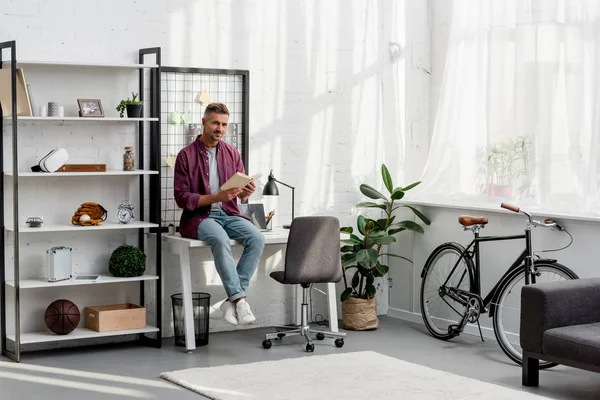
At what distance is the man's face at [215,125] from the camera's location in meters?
6.18

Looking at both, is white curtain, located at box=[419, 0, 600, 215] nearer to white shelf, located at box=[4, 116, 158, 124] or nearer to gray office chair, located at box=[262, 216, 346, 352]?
gray office chair, located at box=[262, 216, 346, 352]

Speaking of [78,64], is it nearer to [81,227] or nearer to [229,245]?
[81,227]

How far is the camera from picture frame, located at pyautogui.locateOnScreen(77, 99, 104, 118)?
5.99m

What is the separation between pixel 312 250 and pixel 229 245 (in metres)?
0.53

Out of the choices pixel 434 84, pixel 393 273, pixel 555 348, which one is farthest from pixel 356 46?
pixel 555 348

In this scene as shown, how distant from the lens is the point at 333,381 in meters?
5.21

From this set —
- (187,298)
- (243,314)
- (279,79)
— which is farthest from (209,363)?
(279,79)

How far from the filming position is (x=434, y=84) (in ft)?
24.6

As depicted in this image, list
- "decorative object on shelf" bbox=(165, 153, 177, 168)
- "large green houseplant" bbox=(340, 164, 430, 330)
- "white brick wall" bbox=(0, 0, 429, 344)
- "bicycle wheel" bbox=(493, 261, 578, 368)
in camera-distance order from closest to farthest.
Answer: "bicycle wheel" bbox=(493, 261, 578, 368) < "white brick wall" bbox=(0, 0, 429, 344) < "decorative object on shelf" bbox=(165, 153, 177, 168) < "large green houseplant" bbox=(340, 164, 430, 330)

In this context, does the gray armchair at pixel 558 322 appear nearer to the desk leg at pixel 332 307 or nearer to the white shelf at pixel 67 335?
the desk leg at pixel 332 307

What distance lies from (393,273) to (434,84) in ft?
5.06

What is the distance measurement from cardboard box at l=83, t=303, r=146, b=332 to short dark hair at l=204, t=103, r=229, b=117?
1357 mm

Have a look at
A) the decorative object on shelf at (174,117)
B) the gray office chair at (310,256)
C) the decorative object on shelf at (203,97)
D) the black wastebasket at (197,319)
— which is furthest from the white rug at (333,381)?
the decorative object on shelf at (203,97)

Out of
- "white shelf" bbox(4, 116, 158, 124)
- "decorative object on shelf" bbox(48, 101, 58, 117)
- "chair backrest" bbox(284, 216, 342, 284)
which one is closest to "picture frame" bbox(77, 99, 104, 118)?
"white shelf" bbox(4, 116, 158, 124)
